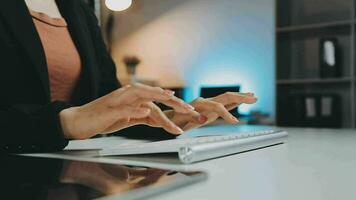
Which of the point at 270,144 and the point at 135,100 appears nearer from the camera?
the point at 135,100

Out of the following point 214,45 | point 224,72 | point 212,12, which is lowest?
point 224,72

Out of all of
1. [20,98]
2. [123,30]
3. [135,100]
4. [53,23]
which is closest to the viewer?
[135,100]

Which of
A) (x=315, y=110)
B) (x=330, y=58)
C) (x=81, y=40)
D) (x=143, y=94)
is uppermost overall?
(x=81, y=40)

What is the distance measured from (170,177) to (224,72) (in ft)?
13.0

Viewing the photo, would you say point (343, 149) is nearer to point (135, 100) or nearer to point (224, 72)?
point (135, 100)

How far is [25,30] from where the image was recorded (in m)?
0.97

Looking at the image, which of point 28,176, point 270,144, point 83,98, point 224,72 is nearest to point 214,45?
point 224,72

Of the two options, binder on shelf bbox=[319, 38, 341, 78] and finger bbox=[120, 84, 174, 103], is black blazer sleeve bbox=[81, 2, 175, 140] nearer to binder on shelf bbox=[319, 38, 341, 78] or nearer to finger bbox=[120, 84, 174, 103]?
finger bbox=[120, 84, 174, 103]

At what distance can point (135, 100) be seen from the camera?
66 centimetres

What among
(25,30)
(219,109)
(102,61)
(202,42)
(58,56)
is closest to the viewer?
(219,109)

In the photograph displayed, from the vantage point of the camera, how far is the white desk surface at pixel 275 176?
373mm

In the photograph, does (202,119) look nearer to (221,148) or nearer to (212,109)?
(212,109)

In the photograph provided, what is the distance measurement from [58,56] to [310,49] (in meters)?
3.14

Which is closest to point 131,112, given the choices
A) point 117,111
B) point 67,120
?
point 117,111
